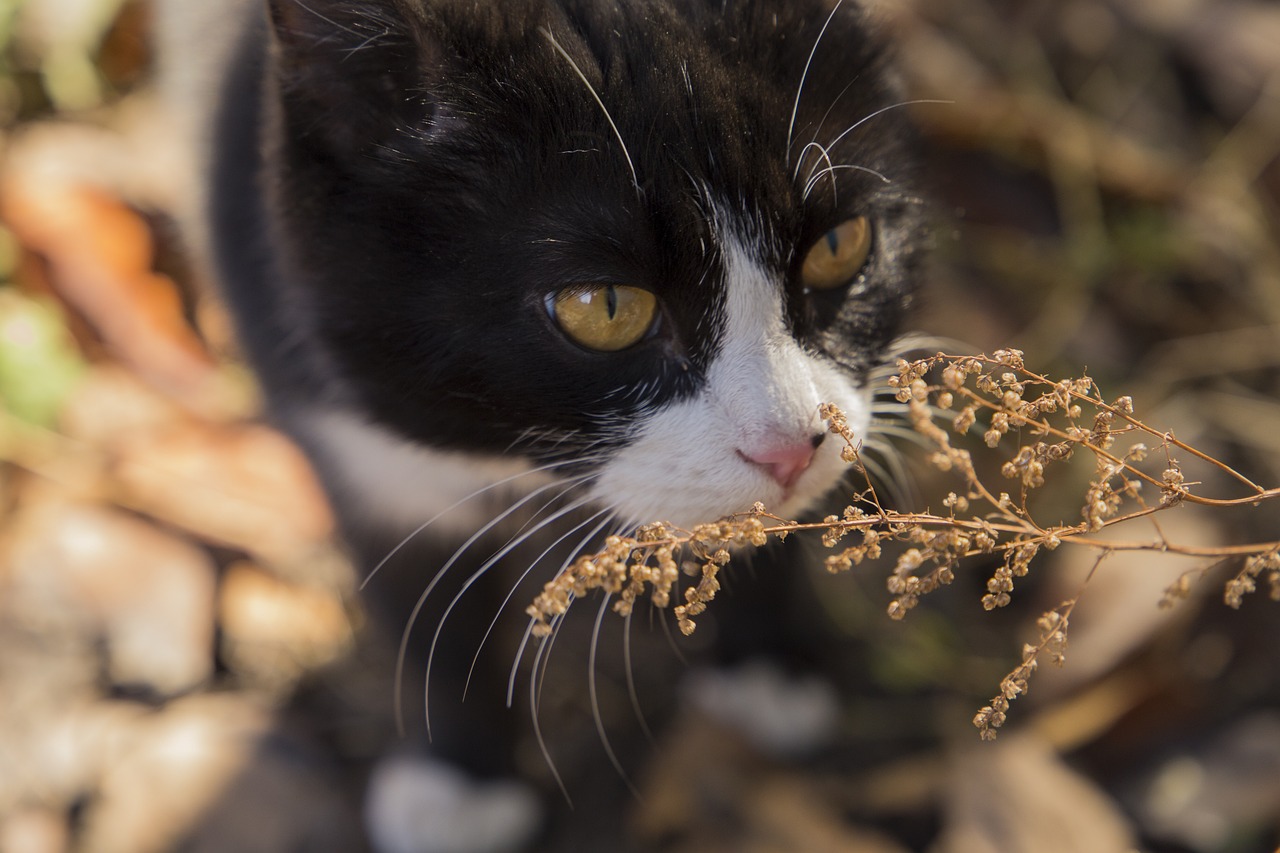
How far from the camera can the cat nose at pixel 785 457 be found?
864 mm

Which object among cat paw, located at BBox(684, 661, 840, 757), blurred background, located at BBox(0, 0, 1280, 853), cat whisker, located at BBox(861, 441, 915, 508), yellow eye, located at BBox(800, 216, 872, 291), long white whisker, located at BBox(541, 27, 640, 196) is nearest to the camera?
long white whisker, located at BBox(541, 27, 640, 196)

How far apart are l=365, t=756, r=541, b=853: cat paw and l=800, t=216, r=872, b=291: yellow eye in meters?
0.79

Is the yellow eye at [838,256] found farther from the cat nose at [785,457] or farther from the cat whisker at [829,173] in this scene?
the cat nose at [785,457]

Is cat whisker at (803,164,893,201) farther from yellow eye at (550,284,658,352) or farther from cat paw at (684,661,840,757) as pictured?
cat paw at (684,661,840,757)

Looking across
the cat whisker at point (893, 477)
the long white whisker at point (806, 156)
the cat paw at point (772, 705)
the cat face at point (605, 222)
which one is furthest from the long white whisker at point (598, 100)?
the cat paw at point (772, 705)

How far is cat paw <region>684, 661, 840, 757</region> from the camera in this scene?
1.44 meters

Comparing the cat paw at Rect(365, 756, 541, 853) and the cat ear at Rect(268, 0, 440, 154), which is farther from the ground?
the cat ear at Rect(268, 0, 440, 154)

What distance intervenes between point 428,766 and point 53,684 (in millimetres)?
540

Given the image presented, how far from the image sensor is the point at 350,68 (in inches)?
36.0

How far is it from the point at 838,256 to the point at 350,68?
0.44 meters

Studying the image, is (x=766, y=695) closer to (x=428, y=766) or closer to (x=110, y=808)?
(x=428, y=766)

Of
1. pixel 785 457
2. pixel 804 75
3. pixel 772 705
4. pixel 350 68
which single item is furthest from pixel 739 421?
pixel 772 705

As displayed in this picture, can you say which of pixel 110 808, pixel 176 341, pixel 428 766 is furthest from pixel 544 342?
pixel 176 341

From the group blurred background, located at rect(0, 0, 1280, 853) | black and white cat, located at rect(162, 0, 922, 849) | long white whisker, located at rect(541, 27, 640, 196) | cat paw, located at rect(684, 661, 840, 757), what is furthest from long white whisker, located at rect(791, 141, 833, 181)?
cat paw, located at rect(684, 661, 840, 757)
